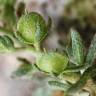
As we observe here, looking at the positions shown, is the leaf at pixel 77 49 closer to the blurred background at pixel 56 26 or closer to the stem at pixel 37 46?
the stem at pixel 37 46

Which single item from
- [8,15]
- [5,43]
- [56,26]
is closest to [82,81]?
[5,43]

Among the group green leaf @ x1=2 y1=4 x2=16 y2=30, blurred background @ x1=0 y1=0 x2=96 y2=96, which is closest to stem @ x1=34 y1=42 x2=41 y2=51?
green leaf @ x1=2 y1=4 x2=16 y2=30

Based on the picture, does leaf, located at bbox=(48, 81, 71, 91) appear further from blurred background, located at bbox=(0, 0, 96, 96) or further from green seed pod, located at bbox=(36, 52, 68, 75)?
blurred background, located at bbox=(0, 0, 96, 96)

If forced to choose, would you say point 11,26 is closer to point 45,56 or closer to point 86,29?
point 45,56

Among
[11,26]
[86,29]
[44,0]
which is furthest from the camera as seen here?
[44,0]

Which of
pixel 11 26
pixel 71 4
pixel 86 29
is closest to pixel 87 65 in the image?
pixel 11 26

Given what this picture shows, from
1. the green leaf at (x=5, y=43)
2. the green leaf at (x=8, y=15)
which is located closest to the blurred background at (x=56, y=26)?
the green leaf at (x=8, y=15)

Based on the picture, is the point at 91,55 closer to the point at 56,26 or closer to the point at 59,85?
the point at 59,85
